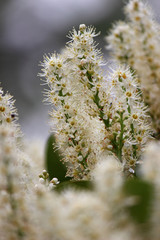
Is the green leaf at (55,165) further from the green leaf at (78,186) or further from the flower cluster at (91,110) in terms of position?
the green leaf at (78,186)

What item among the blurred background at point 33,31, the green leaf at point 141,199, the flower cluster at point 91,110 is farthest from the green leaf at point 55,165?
the blurred background at point 33,31

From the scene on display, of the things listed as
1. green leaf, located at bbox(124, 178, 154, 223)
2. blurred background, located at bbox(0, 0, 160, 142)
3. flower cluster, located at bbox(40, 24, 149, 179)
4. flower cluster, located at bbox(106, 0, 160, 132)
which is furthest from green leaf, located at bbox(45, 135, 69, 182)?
blurred background, located at bbox(0, 0, 160, 142)

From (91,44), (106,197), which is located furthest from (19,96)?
(106,197)

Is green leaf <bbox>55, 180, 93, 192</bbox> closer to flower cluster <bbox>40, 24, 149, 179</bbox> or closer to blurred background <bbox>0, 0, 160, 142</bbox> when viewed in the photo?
flower cluster <bbox>40, 24, 149, 179</bbox>

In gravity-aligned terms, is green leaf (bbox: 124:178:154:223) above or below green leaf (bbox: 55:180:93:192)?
below

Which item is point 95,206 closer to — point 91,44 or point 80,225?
point 80,225
